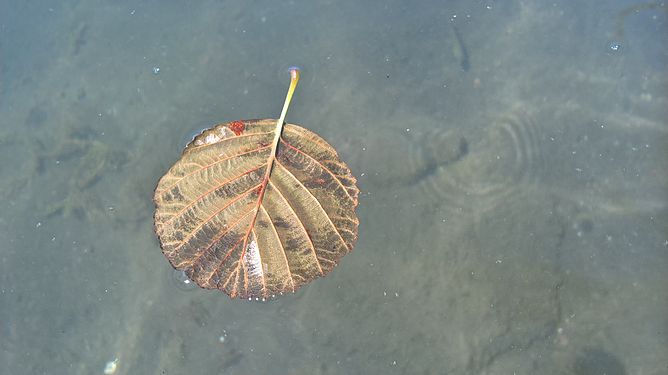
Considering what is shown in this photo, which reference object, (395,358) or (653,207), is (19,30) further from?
(653,207)

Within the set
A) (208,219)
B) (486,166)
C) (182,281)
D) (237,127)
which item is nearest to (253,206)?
(208,219)

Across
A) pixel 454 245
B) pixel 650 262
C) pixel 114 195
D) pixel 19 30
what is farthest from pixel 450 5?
pixel 19 30

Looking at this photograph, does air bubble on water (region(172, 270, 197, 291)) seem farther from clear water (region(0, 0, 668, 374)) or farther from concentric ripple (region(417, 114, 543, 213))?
concentric ripple (region(417, 114, 543, 213))

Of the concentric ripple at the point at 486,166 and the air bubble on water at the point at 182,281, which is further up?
the concentric ripple at the point at 486,166

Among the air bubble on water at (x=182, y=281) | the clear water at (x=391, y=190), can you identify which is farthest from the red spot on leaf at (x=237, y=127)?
the air bubble on water at (x=182, y=281)

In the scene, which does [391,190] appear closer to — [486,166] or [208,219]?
[486,166]

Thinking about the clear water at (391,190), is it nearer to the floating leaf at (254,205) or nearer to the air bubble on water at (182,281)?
the air bubble on water at (182,281)

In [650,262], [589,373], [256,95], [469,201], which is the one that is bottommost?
[589,373]
